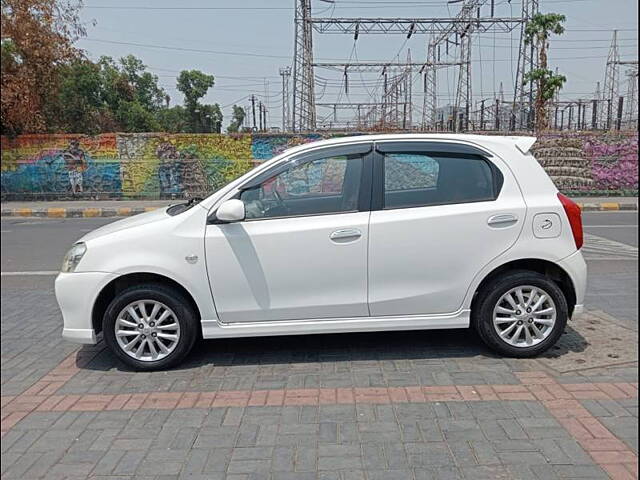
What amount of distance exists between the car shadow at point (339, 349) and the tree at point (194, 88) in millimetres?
2318

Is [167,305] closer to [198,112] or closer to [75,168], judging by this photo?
[198,112]

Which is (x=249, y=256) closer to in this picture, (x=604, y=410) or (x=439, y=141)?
(x=439, y=141)

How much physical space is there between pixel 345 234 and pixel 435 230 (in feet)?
2.16

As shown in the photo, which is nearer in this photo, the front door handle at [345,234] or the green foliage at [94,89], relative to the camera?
the green foliage at [94,89]

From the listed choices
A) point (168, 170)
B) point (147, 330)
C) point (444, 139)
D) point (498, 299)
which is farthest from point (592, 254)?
point (168, 170)

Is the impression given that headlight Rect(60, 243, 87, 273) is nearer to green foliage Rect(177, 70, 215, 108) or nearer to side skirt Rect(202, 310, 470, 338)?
side skirt Rect(202, 310, 470, 338)

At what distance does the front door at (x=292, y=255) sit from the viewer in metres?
3.89

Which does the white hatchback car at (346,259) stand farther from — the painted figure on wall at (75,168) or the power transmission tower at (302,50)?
the painted figure on wall at (75,168)

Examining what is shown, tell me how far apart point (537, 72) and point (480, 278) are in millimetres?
2037

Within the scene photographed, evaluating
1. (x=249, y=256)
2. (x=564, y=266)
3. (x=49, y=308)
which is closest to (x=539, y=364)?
(x=564, y=266)

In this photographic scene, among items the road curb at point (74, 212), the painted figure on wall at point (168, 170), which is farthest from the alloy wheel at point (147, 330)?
the painted figure on wall at point (168, 170)

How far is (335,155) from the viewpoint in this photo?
4152mm

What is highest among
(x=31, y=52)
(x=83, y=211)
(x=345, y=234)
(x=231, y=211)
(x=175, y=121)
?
(x=175, y=121)

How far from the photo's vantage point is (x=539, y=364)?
13.1 feet
